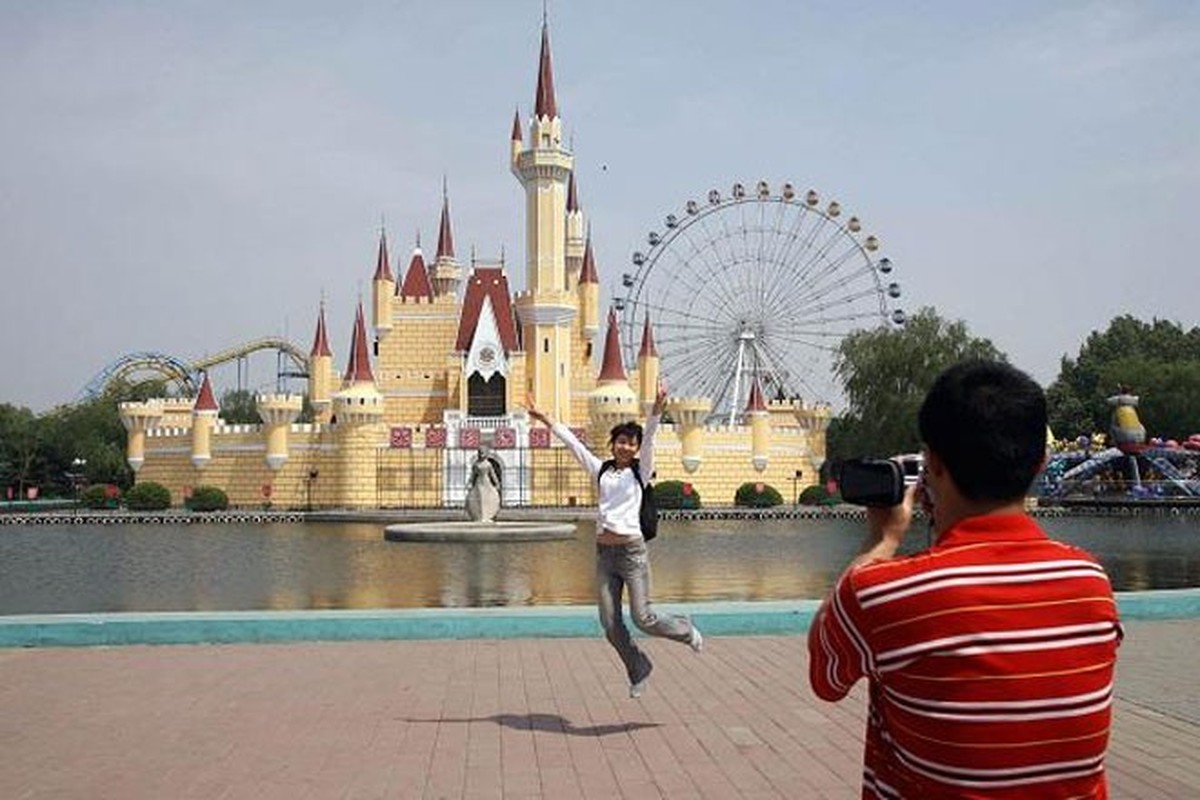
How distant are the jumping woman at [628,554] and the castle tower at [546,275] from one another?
44.2 meters

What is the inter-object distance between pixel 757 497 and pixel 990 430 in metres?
44.5

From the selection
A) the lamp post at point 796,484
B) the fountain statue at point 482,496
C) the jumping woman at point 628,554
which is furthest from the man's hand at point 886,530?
the lamp post at point 796,484

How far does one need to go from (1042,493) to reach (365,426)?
25308 mm

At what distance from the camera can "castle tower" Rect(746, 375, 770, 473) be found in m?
48.6

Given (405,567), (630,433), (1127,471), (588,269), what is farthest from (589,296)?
(630,433)

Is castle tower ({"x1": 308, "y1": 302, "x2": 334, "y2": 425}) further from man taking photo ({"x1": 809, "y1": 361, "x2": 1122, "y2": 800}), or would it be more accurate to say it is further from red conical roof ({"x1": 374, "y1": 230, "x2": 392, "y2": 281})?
man taking photo ({"x1": 809, "y1": 361, "x2": 1122, "y2": 800})

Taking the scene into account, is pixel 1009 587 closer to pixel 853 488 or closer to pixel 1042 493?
pixel 853 488

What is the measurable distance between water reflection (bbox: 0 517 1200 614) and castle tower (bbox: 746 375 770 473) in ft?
50.2

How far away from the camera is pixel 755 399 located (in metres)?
48.5

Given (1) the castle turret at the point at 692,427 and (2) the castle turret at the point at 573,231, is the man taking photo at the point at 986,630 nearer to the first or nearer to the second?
(1) the castle turret at the point at 692,427

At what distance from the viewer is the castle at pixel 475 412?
155ft

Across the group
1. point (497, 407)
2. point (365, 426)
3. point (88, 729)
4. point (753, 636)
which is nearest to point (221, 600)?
point (753, 636)

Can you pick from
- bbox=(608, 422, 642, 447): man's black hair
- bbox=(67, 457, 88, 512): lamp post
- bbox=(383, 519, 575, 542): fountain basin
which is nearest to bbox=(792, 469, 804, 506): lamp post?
bbox=(383, 519, 575, 542): fountain basin

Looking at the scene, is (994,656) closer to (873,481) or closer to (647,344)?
(873,481)
